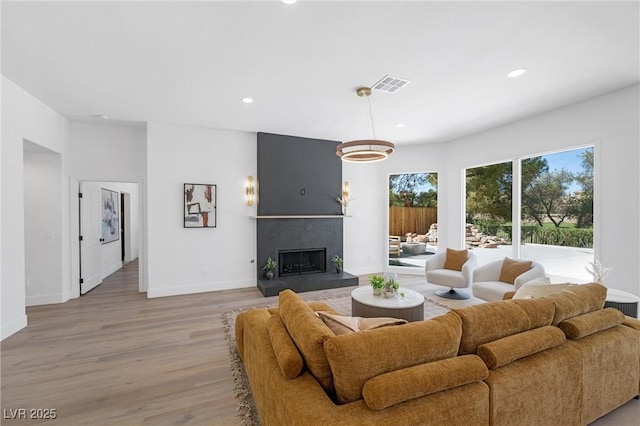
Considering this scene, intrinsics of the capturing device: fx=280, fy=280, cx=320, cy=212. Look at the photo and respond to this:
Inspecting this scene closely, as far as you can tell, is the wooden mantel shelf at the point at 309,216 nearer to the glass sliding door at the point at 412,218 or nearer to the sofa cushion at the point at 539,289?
the glass sliding door at the point at 412,218

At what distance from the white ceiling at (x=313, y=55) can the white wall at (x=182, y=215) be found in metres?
0.80

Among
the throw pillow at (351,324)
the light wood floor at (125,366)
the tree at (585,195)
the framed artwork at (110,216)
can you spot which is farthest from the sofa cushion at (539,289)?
the framed artwork at (110,216)

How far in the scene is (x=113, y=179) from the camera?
5.18m

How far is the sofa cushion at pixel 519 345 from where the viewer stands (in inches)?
63.2

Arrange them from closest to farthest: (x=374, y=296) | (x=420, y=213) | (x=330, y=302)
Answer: (x=374, y=296) → (x=330, y=302) → (x=420, y=213)

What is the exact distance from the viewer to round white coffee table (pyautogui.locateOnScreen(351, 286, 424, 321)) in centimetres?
312

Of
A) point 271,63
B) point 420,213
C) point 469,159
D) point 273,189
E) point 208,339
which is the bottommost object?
point 208,339

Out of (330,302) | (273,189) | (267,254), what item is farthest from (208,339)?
(273,189)

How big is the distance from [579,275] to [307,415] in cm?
512

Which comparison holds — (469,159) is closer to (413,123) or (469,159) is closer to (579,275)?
(413,123)

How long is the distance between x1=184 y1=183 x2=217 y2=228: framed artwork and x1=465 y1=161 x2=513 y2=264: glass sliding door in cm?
535

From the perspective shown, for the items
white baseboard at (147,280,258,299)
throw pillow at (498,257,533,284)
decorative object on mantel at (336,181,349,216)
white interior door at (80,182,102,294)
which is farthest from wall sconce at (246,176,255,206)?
throw pillow at (498,257,533,284)

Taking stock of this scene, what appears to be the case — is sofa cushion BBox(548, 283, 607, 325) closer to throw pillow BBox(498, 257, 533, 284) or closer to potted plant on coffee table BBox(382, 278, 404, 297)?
potted plant on coffee table BBox(382, 278, 404, 297)

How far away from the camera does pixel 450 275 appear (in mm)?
4727
